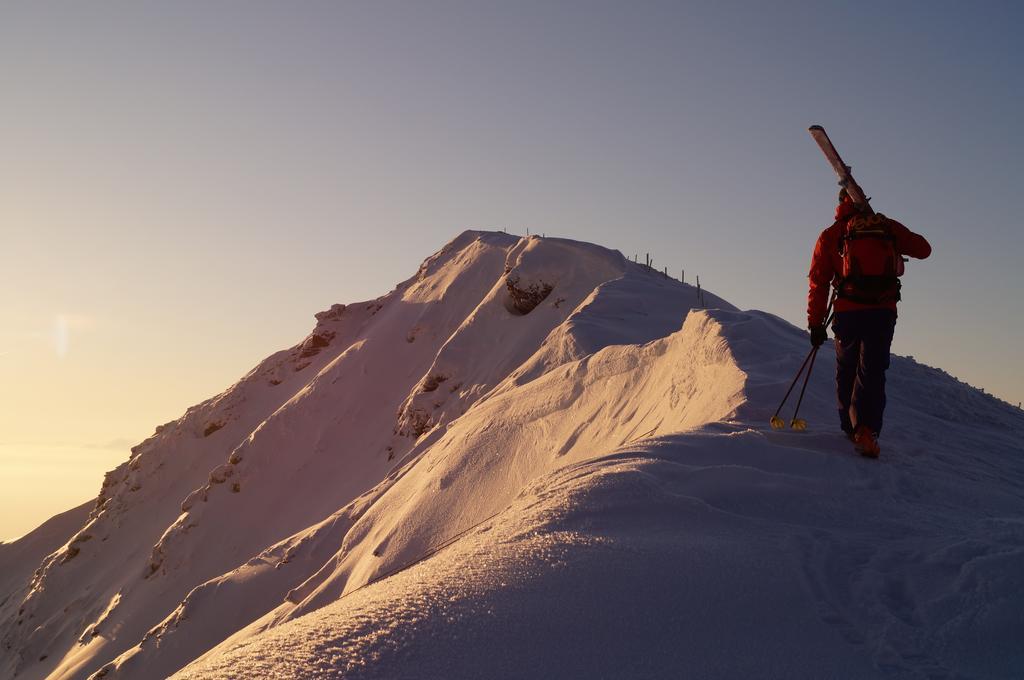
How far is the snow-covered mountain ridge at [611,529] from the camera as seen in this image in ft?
10.3

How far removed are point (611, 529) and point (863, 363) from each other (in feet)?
10.5

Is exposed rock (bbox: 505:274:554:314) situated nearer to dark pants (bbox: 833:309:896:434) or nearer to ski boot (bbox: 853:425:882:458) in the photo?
dark pants (bbox: 833:309:896:434)

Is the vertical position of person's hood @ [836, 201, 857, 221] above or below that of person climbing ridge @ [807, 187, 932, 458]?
above

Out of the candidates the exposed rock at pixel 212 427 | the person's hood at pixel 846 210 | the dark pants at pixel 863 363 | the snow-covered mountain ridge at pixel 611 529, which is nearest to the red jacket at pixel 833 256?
the person's hood at pixel 846 210

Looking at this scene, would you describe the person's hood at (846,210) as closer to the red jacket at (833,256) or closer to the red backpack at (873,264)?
the red jacket at (833,256)

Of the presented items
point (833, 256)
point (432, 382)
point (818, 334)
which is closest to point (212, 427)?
point (432, 382)

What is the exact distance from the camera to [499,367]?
68.5ft

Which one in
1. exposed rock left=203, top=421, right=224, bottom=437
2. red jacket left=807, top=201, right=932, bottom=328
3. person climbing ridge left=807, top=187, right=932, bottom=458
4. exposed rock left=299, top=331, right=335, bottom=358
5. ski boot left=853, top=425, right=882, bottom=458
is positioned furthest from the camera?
exposed rock left=299, top=331, right=335, bottom=358

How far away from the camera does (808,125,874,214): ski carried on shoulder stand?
661 cm

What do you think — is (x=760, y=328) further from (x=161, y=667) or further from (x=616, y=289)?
(x=161, y=667)

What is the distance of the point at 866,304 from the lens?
6.34m

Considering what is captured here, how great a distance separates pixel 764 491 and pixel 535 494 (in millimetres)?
1352

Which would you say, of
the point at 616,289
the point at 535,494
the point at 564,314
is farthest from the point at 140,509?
the point at 535,494

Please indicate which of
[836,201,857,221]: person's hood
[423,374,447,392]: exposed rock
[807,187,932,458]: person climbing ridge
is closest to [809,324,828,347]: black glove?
[807,187,932,458]: person climbing ridge
